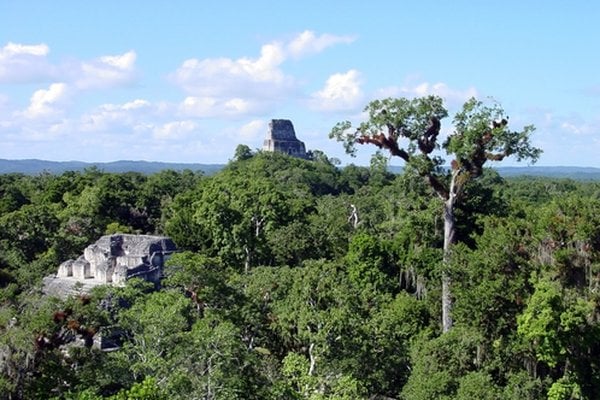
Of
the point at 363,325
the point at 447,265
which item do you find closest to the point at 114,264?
the point at 363,325

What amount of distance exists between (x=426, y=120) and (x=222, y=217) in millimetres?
13047

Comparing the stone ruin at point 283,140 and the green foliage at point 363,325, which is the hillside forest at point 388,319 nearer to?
the green foliage at point 363,325

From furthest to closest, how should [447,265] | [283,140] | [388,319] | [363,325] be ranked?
1. [283,140]
2. [447,265]
3. [388,319]
4. [363,325]

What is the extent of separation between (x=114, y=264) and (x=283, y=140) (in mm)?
82809

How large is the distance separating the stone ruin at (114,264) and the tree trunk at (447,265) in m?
11.9

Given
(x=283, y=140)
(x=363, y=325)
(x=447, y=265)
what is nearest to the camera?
(x=363, y=325)

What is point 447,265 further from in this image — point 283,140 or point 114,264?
point 283,140

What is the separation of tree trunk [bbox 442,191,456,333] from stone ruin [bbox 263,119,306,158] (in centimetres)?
8778

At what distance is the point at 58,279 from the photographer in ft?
99.9

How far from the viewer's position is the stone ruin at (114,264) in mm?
29125

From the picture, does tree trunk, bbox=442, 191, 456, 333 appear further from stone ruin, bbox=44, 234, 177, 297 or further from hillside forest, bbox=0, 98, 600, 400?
stone ruin, bbox=44, 234, 177, 297

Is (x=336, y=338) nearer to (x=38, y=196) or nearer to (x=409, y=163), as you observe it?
(x=409, y=163)

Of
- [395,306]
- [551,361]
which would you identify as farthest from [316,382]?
[395,306]

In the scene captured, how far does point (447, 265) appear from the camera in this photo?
2223cm
